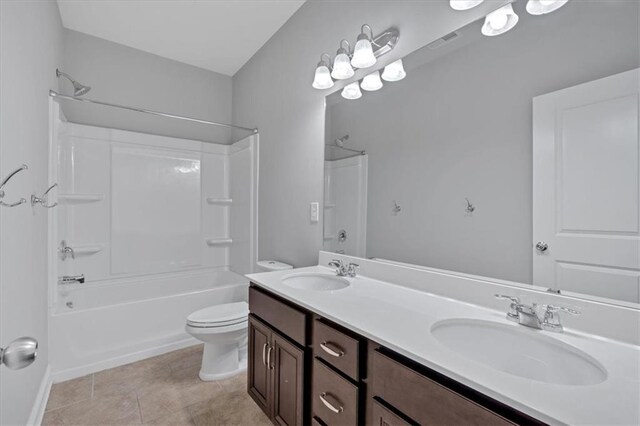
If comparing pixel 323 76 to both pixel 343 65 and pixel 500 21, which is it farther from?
pixel 500 21

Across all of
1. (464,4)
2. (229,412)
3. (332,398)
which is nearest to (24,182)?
(229,412)

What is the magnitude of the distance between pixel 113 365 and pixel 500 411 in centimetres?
256

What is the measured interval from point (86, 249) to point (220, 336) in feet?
5.19

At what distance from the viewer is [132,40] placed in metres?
2.77

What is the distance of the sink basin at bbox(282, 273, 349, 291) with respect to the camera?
1.72 metres

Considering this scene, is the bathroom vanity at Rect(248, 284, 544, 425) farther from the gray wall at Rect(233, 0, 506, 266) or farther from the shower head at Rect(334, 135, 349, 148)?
the shower head at Rect(334, 135, 349, 148)

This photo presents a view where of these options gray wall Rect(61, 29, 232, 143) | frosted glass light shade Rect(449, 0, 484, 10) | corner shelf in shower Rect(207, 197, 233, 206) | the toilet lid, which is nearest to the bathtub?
the toilet lid

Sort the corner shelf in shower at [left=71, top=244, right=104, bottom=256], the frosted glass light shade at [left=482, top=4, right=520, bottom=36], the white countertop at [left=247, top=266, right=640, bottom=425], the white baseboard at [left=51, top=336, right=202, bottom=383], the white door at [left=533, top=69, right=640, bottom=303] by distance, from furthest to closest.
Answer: the corner shelf in shower at [left=71, top=244, right=104, bottom=256]
the white baseboard at [left=51, top=336, right=202, bottom=383]
the frosted glass light shade at [left=482, top=4, right=520, bottom=36]
the white door at [left=533, top=69, right=640, bottom=303]
the white countertop at [left=247, top=266, right=640, bottom=425]

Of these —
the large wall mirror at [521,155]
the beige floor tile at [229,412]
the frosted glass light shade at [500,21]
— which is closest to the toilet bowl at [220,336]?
the beige floor tile at [229,412]

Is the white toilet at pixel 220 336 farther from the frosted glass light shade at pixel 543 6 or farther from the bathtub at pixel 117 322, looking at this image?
the frosted glass light shade at pixel 543 6

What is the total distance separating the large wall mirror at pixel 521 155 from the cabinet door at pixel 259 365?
76cm

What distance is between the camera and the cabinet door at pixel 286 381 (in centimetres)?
130

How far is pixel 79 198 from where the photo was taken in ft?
8.46

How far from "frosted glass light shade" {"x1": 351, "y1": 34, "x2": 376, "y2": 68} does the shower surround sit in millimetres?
1497
